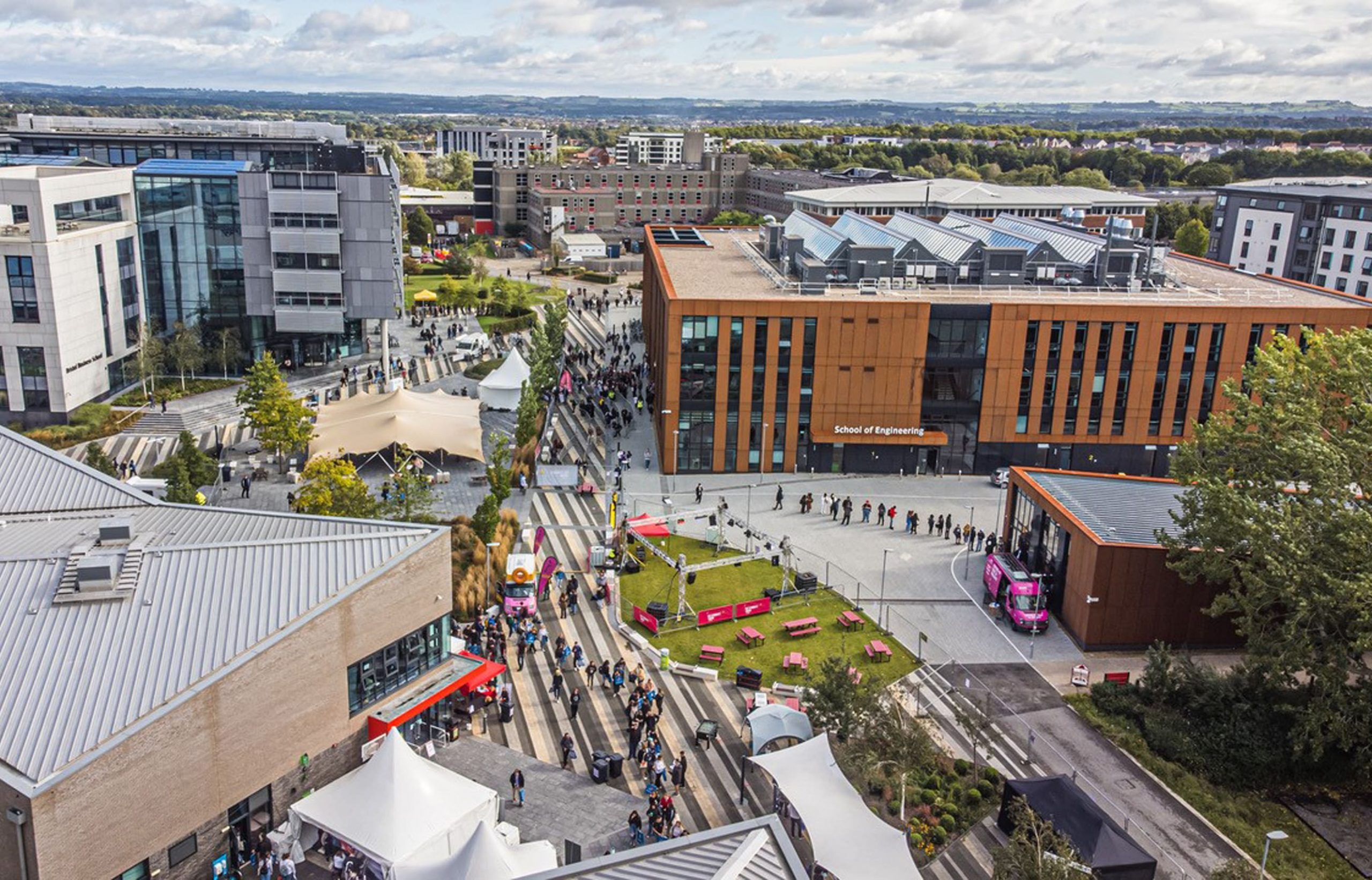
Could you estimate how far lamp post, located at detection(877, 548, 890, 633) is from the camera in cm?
3891

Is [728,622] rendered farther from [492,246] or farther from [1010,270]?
[492,246]

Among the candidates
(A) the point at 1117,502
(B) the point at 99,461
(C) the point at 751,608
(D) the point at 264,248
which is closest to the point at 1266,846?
(A) the point at 1117,502

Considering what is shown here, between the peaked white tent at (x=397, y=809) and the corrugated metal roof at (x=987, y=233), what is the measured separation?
46.5 m

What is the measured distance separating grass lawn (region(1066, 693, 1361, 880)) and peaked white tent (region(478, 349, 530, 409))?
38.8m

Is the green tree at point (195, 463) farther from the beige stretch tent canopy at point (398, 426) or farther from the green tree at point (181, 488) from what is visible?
the beige stretch tent canopy at point (398, 426)

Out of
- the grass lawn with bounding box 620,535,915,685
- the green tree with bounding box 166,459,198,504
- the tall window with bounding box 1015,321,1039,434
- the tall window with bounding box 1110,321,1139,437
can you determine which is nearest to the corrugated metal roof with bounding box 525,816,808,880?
the grass lawn with bounding box 620,535,915,685

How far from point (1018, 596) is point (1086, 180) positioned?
146 metres

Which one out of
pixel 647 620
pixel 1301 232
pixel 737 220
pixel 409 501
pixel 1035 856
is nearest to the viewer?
pixel 1035 856

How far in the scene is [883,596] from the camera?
41.0 m

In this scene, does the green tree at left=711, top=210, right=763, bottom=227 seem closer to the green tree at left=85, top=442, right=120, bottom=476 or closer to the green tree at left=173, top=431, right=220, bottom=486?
the green tree at left=173, top=431, right=220, bottom=486

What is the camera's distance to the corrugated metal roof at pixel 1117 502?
38125 millimetres

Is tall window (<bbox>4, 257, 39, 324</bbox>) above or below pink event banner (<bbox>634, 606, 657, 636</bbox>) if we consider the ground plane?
above

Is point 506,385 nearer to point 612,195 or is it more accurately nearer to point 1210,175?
point 612,195

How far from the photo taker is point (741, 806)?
27891mm
